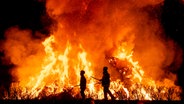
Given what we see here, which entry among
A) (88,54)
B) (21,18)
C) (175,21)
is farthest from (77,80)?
(175,21)

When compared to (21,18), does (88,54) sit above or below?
below

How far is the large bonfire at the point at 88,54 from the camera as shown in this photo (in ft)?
66.0

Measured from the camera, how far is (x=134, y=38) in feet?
84.5

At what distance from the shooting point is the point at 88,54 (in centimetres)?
2239

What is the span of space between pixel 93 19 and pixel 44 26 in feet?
14.5

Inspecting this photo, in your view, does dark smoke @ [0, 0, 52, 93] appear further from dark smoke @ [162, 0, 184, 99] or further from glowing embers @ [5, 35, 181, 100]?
dark smoke @ [162, 0, 184, 99]

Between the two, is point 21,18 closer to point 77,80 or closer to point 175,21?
point 77,80

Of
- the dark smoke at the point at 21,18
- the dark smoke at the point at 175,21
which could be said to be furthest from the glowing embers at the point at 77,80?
the dark smoke at the point at 175,21

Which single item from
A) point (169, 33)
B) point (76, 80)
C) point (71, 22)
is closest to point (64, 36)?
point (71, 22)

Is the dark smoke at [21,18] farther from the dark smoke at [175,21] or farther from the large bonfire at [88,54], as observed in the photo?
the dark smoke at [175,21]

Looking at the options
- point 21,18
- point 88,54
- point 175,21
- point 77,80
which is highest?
point 21,18

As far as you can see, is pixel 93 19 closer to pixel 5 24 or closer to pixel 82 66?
pixel 82 66

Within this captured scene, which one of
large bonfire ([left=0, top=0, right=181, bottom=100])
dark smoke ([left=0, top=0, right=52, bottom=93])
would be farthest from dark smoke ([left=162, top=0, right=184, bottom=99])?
dark smoke ([left=0, top=0, right=52, bottom=93])

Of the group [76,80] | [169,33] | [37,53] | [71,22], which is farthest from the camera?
[169,33]
